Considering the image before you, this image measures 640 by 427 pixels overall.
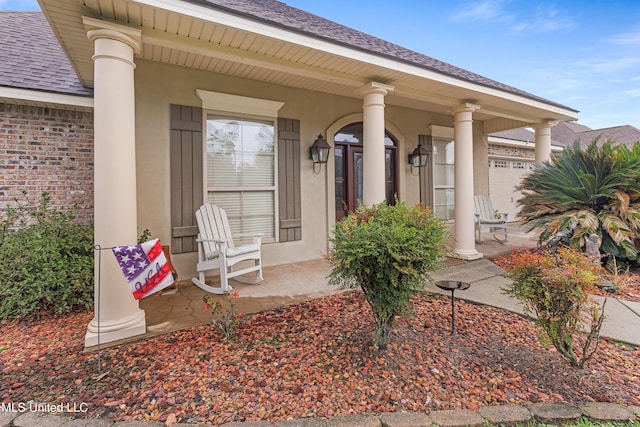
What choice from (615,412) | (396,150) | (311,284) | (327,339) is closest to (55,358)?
(327,339)

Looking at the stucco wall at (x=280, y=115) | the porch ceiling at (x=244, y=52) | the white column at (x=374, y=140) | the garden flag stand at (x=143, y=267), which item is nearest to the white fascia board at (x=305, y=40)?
the porch ceiling at (x=244, y=52)

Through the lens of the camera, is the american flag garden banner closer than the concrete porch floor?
Yes

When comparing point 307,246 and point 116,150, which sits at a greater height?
point 116,150

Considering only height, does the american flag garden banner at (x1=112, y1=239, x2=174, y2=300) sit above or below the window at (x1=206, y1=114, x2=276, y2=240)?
below

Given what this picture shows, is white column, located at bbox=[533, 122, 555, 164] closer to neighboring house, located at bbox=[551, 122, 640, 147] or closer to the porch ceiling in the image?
the porch ceiling

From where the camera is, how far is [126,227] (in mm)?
2592

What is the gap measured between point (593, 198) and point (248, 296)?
15.9ft

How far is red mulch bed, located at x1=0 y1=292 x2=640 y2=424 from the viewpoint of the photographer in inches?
69.3

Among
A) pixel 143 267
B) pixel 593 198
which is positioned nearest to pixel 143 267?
pixel 143 267

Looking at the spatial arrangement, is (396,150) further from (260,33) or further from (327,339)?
(327,339)

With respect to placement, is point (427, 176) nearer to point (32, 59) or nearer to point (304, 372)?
point (304, 372)

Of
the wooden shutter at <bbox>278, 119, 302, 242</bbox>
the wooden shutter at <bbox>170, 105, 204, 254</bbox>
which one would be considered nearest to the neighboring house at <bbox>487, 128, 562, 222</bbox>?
the wooden shutter at <bbox>278, 119, 302, 242</bbox>

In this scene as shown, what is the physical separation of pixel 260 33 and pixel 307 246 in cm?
321

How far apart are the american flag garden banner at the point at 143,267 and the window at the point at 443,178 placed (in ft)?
18.7
